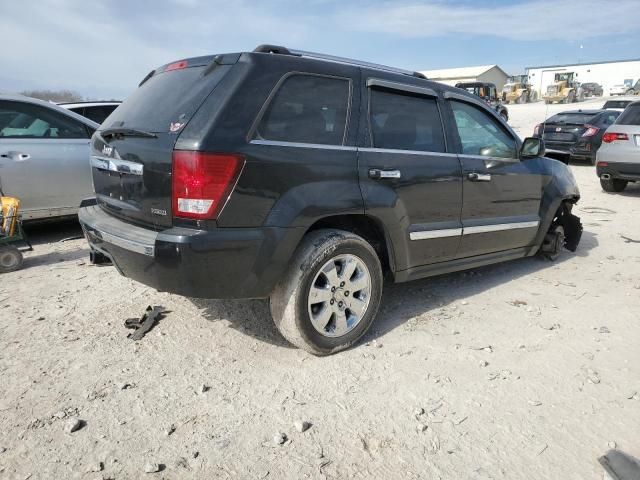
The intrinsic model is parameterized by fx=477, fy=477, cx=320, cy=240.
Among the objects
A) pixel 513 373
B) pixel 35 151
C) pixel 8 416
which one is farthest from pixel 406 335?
pixel 35 151

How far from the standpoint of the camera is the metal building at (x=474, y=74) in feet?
228

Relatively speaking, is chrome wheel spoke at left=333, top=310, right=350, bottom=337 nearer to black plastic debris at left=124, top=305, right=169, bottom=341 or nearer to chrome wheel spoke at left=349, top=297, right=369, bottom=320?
chrome wheel spoke at left=349, top=297, right=369, bottom=320

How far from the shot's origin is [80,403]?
8.59 ft

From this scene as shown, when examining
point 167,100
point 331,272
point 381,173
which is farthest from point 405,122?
point 167,100

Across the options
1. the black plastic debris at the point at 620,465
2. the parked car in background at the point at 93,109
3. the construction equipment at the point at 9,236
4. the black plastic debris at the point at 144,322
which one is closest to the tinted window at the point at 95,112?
the parked car in background at the point at 93,109

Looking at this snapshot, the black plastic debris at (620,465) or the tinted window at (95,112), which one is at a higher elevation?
the tinted window at (95,112)

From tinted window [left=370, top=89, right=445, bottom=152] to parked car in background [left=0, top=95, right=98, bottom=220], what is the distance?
4.05 m

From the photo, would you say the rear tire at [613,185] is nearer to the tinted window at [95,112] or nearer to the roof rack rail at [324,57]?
the roof rack rail at [324,57]

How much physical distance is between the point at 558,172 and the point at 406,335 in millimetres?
2815

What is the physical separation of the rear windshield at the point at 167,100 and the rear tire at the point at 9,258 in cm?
225

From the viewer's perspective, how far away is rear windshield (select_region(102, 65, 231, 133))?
276cm

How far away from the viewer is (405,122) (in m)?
3.52

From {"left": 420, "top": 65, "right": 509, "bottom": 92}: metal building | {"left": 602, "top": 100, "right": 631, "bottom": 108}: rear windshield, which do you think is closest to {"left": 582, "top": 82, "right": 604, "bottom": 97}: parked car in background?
{"left": 420, "top": 65, "right": 509, "bottom": 92}: metal building

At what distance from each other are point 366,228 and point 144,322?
1777mm
